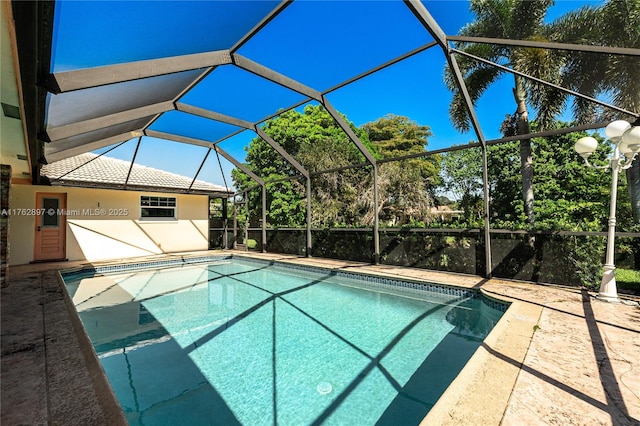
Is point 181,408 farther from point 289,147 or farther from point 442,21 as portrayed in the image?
point 289,147

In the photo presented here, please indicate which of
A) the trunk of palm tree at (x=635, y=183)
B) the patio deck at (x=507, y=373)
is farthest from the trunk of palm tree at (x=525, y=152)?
the patio deck at (x=507, y=373)

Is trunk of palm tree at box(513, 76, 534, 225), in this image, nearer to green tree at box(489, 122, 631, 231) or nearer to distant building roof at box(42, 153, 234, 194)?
green tree at box(489, 122, 631, 231)

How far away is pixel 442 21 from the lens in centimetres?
566

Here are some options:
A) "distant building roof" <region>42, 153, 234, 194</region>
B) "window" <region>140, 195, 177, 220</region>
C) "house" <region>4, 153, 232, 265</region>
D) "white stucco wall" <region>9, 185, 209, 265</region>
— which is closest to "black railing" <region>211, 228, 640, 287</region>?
"distant building roof" <region>42, 153, 234, 194</region>

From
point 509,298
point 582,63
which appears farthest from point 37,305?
point 582,63

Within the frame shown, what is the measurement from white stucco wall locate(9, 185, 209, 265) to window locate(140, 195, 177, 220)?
0.69 feet

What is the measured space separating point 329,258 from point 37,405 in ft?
29.4

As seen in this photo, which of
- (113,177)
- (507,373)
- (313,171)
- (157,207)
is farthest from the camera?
(313,171)

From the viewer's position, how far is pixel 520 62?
930 centimetres

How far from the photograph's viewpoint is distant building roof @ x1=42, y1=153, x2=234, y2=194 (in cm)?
1030

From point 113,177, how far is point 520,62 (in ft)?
49.7

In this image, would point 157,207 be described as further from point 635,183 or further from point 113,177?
point 635,183

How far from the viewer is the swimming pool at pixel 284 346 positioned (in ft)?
9.96

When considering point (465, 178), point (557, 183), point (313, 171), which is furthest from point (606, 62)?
point (313, 171)
